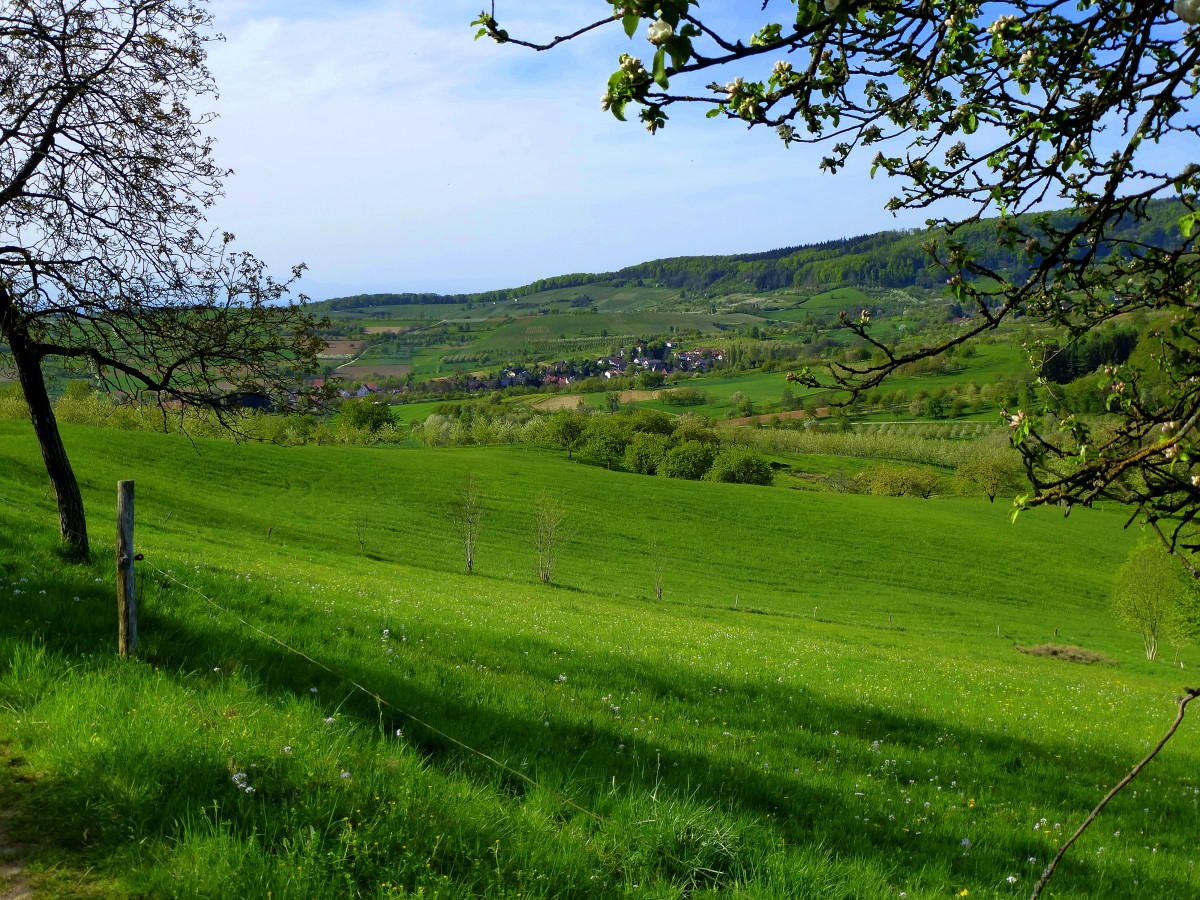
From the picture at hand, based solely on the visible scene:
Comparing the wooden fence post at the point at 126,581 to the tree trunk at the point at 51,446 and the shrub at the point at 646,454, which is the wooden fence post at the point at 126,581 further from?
the shrub at the point at 646,454

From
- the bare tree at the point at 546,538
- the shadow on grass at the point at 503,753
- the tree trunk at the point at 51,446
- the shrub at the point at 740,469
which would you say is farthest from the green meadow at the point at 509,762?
the shrub at the point at 740,469

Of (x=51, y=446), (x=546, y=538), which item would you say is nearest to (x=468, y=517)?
(x=546, y=538)

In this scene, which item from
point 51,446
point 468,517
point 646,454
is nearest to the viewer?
point 51,446

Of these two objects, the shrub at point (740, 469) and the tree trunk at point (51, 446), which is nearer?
the tree trunk at point (51, 446)

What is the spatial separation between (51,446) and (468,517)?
43175 mm

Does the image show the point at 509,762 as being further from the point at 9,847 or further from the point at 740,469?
the point at 740,469

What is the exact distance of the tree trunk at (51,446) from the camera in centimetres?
1137

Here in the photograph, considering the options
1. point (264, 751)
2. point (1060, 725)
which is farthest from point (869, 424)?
point (264, 751)

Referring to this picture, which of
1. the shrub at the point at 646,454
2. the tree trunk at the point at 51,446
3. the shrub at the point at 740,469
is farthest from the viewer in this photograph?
the shrub at the point at 646,454

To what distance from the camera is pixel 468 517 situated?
180 feet

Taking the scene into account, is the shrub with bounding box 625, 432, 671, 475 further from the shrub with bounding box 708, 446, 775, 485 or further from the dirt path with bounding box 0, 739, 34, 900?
the dirt path with bounding box 0, 739, 34, 900

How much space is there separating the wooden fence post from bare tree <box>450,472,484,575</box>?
43.8m

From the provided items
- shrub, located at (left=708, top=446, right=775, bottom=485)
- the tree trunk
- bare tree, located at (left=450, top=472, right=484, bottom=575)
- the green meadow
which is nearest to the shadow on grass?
the green meadow

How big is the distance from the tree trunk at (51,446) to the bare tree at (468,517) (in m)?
39.1
